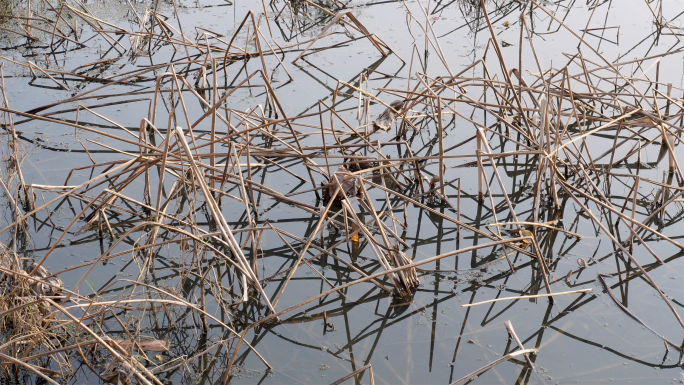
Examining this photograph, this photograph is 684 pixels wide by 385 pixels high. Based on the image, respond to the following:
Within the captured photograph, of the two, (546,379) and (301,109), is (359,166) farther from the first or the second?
(546,379)

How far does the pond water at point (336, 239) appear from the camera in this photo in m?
2.04

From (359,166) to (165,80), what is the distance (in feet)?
6.89

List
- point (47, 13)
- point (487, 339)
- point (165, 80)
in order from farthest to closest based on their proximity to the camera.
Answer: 1. point (47, 13)
2. point (165, 80)
3. point (487, 339)

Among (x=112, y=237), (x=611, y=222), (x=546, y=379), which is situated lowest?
(x=546, y=379)

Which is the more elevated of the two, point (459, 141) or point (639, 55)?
point (639, 55)

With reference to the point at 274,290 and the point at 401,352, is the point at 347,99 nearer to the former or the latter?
the point at 274,290

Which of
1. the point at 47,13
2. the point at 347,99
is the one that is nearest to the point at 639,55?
the point at 347,99

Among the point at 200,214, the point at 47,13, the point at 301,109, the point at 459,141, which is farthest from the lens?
the point at 47,13

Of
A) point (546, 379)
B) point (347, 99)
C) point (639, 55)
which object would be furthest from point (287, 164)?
point (639, 55)

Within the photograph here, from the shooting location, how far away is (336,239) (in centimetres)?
275

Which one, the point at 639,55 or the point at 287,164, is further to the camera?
the point at 639,55

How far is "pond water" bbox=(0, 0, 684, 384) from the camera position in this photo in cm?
204

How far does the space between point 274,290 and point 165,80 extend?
2.62 metres

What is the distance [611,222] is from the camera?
2941 mm
